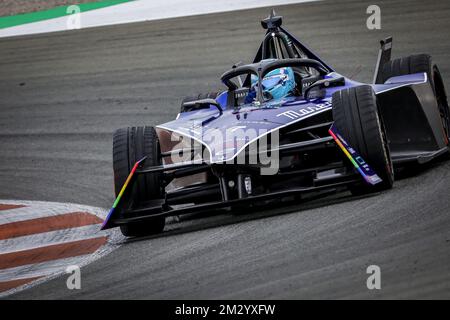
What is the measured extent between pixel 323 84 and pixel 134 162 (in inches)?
82.1

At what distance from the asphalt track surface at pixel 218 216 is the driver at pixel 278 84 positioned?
56.6 inches

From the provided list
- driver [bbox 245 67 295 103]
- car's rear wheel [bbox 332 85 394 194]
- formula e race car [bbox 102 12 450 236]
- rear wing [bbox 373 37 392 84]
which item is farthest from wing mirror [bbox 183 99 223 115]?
rear wing [bbox 373 37 392 84]

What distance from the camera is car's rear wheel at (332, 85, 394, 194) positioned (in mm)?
7965

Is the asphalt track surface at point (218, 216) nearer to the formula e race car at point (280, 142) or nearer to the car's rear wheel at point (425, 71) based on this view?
the formula e race car at point (280, 142)

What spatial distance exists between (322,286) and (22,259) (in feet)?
11.8

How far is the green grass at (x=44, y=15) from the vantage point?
22.4 metres

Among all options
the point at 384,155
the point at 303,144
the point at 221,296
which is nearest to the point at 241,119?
the point at 303,144

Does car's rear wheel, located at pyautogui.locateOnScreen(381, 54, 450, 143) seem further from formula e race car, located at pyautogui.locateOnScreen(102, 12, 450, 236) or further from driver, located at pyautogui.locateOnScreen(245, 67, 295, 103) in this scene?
driver, located at pyautogui.locateOnScreen(245, 67, 295, 103)

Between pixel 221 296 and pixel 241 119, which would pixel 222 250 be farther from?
pixel 241 119

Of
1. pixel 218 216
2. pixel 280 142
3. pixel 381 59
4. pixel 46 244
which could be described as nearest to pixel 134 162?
pixel 218 216

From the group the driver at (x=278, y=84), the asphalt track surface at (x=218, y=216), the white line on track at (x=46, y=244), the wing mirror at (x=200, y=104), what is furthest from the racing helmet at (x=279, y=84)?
the white line on track at (x=46, y=244)

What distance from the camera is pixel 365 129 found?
8.02 meters

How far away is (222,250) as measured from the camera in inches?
276

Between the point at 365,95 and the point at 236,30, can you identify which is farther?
the point at 236,30
